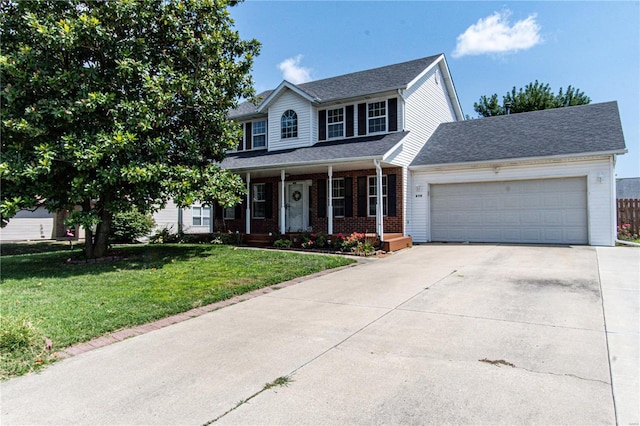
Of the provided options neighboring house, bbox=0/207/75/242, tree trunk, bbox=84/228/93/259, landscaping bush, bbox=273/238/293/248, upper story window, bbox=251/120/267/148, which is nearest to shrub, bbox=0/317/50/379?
tree trunk, bbox=84/228/93/259

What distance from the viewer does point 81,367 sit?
152 inches

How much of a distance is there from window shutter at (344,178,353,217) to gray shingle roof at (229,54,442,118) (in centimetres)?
344

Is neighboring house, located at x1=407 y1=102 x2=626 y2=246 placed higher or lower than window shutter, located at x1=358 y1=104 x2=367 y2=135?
lower

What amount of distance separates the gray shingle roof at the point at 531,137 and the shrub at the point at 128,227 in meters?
12.6

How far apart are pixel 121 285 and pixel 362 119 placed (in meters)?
11.3

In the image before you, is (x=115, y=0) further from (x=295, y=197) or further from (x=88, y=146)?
(x=295, y=197)

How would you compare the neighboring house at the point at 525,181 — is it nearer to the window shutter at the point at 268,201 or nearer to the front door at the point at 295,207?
the front door at the point at 295,207

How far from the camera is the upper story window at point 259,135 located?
18234mm

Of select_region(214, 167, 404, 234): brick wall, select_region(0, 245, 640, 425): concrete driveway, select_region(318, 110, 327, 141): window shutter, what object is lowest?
select_region(0, 245, 640, 425): concrete driveway

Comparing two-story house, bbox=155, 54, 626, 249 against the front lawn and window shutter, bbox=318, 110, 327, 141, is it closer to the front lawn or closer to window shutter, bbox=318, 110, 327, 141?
window shutter, bbox=318, 110, 327, 141

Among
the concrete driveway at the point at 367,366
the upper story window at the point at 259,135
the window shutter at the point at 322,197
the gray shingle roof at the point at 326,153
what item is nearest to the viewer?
the concrete driveway at the point at 367,366

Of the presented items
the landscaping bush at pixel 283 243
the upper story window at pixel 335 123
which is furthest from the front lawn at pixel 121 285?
the upper story window at pixel 335 123

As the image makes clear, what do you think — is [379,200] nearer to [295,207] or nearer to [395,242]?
[395,242]

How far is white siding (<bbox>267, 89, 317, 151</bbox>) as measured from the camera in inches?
649
